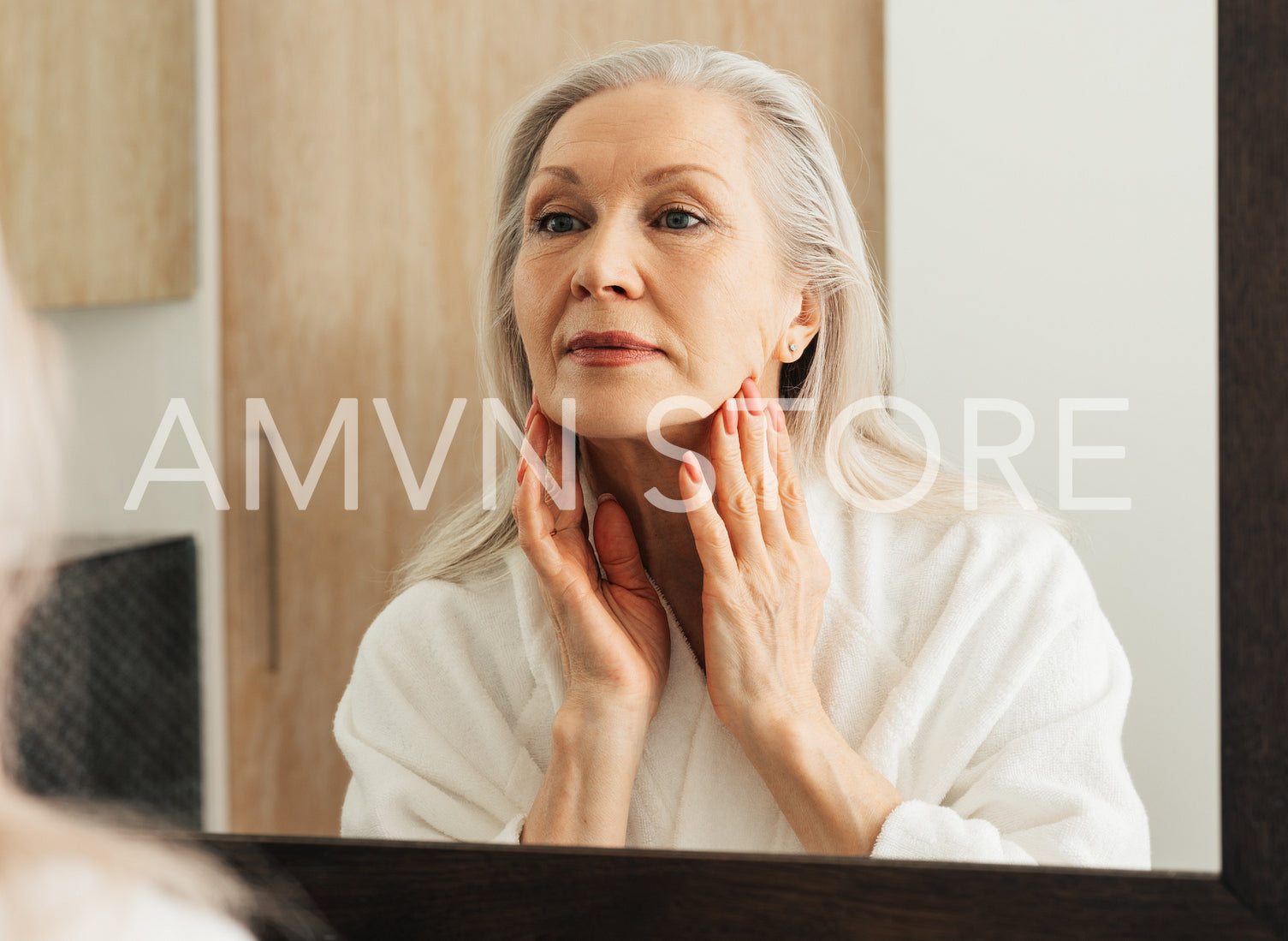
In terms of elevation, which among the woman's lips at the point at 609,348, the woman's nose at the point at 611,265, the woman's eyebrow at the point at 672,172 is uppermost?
the woman's eyebrow at the point at 672,172

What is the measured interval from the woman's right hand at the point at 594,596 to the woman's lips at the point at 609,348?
40 millimetres

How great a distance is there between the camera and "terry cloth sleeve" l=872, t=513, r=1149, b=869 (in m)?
0.50

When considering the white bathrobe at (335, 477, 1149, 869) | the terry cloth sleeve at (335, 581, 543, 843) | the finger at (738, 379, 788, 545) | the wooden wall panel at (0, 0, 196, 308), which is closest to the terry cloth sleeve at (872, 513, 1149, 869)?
the white bathrobe at (335, 477, 1149, 869)

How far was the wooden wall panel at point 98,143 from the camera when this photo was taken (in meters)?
0.60

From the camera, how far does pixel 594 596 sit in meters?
0.58

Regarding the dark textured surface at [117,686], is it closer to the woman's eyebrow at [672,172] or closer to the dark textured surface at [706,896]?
the dark textured surface at [706,896]

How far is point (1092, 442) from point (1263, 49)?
0.21 metres

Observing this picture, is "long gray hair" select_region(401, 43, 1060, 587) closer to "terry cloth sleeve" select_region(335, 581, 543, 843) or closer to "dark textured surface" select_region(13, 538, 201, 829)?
"terry cloth sleeve" select_region(335, 581, 543, 843)

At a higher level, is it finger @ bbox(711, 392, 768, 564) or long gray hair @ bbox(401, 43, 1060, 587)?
long gray hair @ bbox(401, 43, 1060, 587)

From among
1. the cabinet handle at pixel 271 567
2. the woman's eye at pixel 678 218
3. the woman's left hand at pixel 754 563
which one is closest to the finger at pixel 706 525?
the woman's left hand at pixel 754 563

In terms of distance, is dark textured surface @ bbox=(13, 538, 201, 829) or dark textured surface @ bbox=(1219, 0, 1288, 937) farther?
dark textured surface @ bbox=(13, 538, 201, 829)

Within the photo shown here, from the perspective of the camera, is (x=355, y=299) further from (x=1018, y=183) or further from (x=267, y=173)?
(x=1018, y=183)

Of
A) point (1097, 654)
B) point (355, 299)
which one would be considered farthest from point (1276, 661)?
point (355, 299)

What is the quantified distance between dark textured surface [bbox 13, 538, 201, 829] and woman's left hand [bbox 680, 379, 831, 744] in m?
0.32
